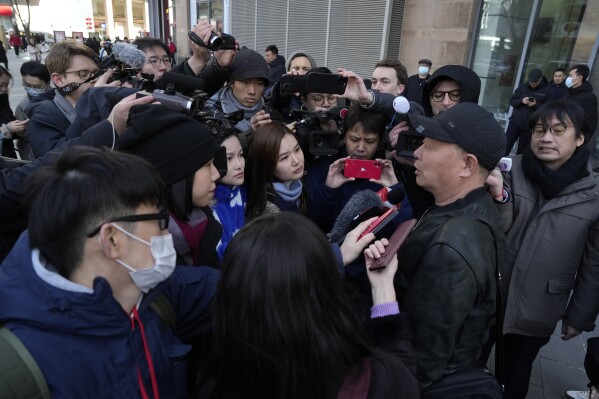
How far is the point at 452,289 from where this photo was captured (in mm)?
1353

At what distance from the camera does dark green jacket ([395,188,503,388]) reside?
1.36 meters

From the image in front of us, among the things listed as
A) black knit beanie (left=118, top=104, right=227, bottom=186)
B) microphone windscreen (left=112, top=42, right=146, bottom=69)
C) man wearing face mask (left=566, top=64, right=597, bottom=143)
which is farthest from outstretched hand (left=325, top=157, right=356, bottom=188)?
man wearing face mask (left=566, top=64, right=597, bottom=143)

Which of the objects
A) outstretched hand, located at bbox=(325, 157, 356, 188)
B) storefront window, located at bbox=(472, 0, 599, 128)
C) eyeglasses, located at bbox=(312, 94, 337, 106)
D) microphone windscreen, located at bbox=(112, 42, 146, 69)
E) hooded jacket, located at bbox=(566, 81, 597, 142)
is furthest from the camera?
storefront window, located at bbox=(472, 0, 599, 128)

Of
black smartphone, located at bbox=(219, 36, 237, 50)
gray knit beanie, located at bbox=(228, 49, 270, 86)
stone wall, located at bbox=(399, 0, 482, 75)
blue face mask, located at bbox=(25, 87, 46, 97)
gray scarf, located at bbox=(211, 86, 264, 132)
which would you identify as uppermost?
stone wall, located at bbox=(399, 0, 482, 75)

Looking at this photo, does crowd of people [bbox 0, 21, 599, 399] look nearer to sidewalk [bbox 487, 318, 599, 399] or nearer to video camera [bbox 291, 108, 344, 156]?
video camera [bbox 291, 108, 344, 156]

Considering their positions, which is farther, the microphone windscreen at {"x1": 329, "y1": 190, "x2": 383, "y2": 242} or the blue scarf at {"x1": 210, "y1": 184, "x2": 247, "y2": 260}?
the blue scarf at {"x1": 210, "y1": 184, "x2": 247, "y2": 260}

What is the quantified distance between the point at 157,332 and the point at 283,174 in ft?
3.96

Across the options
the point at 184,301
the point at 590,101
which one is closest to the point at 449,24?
the point at 590,101

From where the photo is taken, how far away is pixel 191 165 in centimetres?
154

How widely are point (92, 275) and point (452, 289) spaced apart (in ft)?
3.70

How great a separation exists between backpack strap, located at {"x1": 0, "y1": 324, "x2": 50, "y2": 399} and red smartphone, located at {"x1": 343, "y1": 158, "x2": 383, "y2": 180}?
1.70m

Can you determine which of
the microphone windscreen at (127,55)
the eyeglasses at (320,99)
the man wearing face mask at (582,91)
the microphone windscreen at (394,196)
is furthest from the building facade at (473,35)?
the microphone windscreen at (127,55)

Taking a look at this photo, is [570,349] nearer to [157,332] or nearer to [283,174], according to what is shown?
[283,174]

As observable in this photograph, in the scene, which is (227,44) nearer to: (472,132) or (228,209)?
(228,209)
